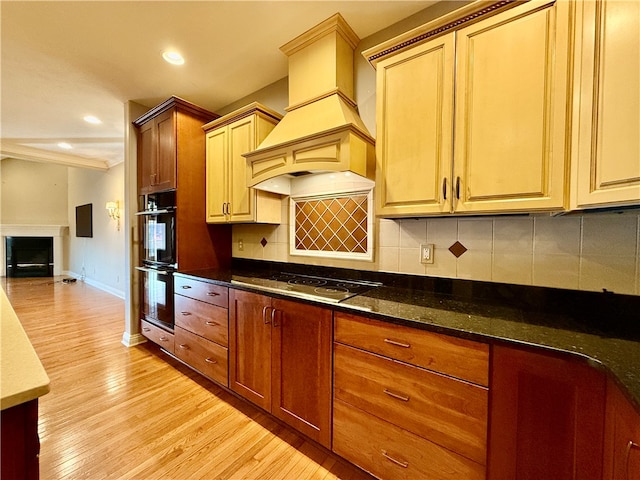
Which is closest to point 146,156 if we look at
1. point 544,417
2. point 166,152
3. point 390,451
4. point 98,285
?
point 166,152

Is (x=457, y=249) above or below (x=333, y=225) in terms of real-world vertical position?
below

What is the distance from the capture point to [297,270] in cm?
231

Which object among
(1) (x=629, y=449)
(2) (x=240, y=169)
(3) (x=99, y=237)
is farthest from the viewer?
(3) (x=99, y=237)

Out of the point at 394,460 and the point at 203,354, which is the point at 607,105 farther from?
the point at 203,354

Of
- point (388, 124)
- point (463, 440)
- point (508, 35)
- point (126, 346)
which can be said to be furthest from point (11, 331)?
point (126, 346)

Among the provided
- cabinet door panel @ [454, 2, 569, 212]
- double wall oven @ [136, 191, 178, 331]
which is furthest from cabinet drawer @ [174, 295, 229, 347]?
cabinet door panel @ [454, 2, 569, 212]

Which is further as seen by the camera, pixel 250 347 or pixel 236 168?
pixel 236 168

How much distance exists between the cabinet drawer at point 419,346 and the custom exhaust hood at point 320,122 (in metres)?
0.86

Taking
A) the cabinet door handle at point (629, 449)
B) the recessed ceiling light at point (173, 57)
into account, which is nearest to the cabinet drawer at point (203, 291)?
the recessed ceiling light at point (173, 57)

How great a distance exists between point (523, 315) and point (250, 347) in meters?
1.56

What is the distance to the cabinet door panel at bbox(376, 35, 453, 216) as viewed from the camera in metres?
1.32

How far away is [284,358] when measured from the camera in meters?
1.60

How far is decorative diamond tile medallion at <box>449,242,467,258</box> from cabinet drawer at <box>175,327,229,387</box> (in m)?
1.70

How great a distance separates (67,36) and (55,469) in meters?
2.77
